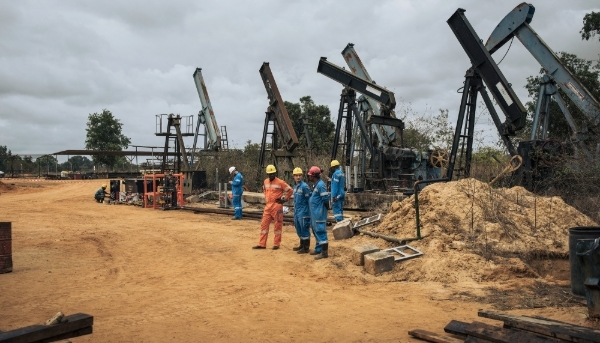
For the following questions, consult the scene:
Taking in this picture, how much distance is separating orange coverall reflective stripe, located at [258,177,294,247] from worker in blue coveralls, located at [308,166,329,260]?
961 mm

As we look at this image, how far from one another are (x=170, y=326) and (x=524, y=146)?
11.2 meters

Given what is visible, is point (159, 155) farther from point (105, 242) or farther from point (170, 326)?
point (170, 326)

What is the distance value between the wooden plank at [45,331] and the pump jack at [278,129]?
1665 centimetres

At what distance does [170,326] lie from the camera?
527 centimetres

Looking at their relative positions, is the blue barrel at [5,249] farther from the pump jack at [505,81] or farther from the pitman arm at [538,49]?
the pitman arm at [538,49]

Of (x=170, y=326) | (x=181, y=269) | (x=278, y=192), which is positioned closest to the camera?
(x=170, y=326)

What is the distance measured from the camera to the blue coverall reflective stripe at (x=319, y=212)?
30.3ft

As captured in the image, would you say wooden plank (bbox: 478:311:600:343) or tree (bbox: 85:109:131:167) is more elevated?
tree (bbox: 85:109:131:167)

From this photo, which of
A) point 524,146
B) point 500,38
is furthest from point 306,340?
point 500,38

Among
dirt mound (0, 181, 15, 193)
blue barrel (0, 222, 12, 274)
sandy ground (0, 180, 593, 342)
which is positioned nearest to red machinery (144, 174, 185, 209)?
sandy ground (0, 180, 593, 342)

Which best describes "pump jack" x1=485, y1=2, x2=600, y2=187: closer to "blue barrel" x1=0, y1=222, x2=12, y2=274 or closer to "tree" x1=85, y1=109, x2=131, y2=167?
"blue barrel" x1=0, y1=222, x2=12, y2=274

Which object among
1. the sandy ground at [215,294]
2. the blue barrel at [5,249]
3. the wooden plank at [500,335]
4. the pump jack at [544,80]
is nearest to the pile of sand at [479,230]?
the sandy ground at [215,294]

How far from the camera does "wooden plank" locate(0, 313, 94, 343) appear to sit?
3495 millimetres

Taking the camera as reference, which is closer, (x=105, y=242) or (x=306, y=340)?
(x=306, y=340)
